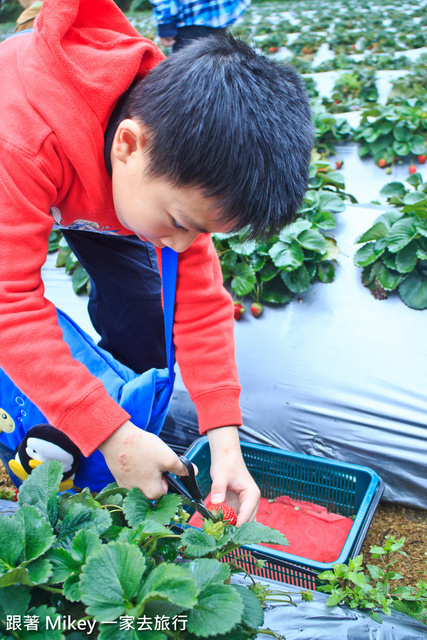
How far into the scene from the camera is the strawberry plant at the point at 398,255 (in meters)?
1.69

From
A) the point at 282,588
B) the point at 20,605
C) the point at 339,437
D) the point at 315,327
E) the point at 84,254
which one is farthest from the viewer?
the point at 315,327

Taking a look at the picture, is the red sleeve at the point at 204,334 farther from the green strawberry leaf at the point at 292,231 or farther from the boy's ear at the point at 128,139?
the green strawberry leaf at the point at 292,231

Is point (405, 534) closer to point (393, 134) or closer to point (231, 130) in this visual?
point (231, 130)

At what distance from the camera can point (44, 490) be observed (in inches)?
24.7

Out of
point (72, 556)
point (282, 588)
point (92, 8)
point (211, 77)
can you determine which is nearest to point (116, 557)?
point (72, 556)

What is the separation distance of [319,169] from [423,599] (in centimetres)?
196

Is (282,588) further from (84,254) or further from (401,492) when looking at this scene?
(84,254)

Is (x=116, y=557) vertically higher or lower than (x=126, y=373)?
higher

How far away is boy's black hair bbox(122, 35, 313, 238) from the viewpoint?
0.77m

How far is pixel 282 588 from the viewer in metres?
0.78

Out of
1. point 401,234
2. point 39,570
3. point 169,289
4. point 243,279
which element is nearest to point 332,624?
point 39,570

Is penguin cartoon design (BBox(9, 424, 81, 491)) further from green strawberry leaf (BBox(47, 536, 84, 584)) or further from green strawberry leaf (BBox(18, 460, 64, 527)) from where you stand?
green strawberry leaf (BBox(47, 536, 84, 584))

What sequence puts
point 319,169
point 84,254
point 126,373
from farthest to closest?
1. point 319,169
2. point 84,254
3. point 126,373

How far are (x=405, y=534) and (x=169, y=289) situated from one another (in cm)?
91
